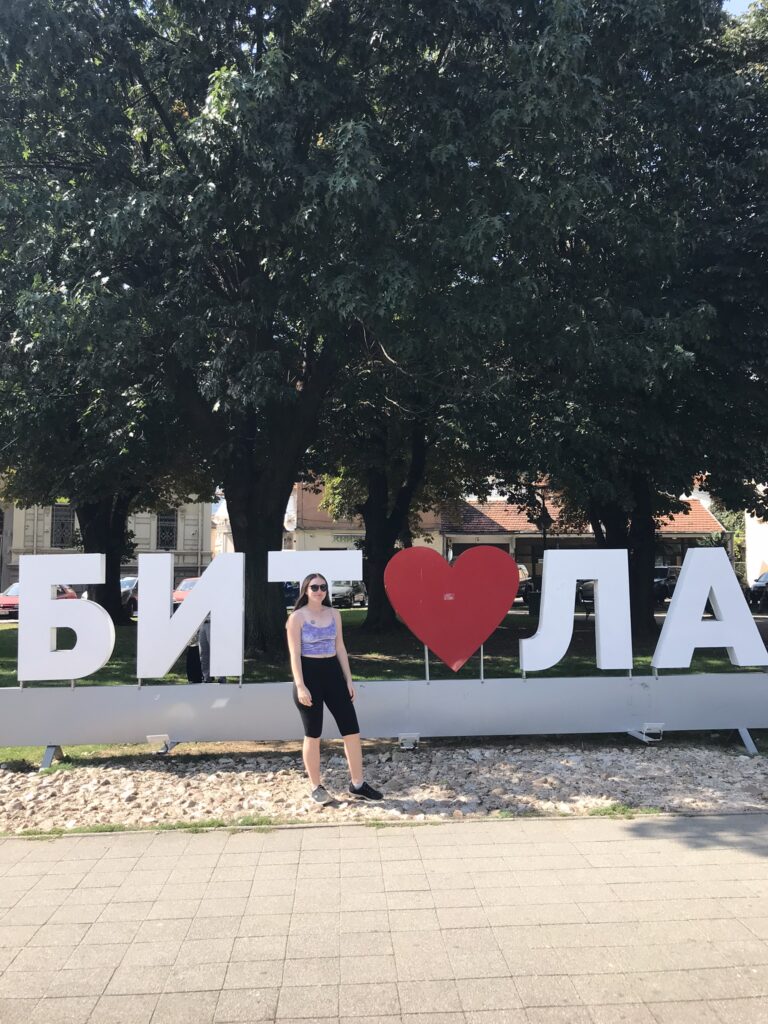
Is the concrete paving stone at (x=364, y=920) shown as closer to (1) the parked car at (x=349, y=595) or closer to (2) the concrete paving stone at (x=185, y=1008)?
(2) the concrete paving stone at (x=185, y=1008)

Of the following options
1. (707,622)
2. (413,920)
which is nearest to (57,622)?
(413,920)

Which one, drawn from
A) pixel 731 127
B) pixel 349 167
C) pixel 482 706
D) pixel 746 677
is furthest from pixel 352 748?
pixel 731 127

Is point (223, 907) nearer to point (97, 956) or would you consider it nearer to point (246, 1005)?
point (97, 956)

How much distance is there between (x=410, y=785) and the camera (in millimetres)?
6152

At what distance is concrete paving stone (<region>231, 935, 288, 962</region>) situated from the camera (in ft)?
11.4

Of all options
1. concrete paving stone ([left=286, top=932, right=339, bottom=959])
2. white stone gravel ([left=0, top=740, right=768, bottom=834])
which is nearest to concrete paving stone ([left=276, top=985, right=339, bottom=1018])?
concrete paving stone ([left=286, top=932, right=339, bottom=959])

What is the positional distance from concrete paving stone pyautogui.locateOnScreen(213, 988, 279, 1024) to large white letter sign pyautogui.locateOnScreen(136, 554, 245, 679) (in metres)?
3.90

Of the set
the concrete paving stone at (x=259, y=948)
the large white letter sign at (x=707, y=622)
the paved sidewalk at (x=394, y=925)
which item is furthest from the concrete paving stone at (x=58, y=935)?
the large white letter sign at (x=707, y=622)

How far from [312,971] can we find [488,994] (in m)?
0.74

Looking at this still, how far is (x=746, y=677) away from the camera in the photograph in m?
7.46

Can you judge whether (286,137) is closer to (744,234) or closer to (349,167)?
(349,167)

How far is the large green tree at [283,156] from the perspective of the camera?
796 centimetres

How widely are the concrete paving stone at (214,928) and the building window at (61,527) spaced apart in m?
42.7

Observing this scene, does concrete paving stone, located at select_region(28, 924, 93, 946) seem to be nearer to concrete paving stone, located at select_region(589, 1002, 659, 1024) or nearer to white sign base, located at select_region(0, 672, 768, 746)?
concrete paving stone, located at select_region(589, 1002, 659, 1024)
